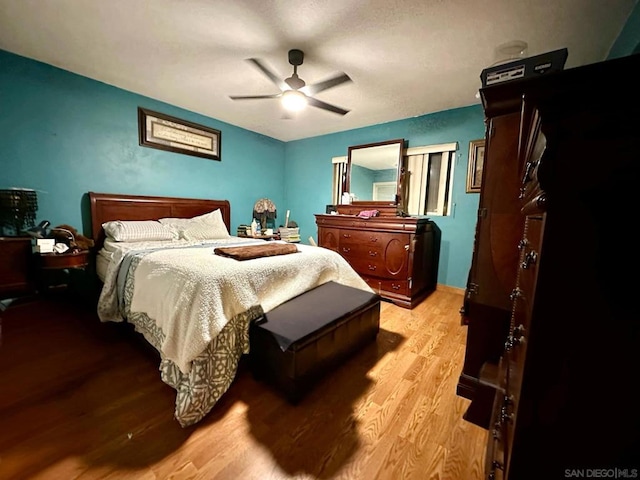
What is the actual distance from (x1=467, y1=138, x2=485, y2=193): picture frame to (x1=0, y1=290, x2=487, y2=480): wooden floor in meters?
2.03

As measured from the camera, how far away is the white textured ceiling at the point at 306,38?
1.60 meters

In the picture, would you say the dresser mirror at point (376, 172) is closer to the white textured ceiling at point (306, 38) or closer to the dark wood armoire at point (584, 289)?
the white textured ceiling at point (306, 38)

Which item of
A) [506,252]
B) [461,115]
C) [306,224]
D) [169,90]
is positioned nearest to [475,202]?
[461,115]

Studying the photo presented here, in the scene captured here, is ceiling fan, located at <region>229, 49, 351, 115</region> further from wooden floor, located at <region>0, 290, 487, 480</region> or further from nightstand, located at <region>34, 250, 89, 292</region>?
nightstand, located at <region>34, 250, 89, 292</region>

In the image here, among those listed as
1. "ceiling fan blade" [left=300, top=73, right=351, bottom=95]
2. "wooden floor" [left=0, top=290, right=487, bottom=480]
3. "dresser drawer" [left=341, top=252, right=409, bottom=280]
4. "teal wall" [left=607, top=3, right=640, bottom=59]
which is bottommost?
"wooden floor" [left=0, top=290, right=487, bottom=480]

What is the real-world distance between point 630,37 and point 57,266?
458cm

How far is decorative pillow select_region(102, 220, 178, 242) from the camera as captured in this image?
254cm

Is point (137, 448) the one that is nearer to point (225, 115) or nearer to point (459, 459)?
point (459, 459)

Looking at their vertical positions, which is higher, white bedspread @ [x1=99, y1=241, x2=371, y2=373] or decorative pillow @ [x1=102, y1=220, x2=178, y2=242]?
decorative pillow @ [x1=102, y1=220, x2=178, y2=242]

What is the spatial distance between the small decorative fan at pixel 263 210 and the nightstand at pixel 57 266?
2.32 m

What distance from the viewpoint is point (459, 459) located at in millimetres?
1118

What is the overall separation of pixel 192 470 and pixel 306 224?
152 inches

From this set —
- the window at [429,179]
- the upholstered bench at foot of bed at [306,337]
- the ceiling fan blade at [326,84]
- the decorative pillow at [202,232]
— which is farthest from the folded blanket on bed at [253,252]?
the window at [429,179]

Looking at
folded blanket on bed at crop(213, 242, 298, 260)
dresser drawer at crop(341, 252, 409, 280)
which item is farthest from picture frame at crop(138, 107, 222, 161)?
dresser drawer at crop(341, 252, 409, 280)
